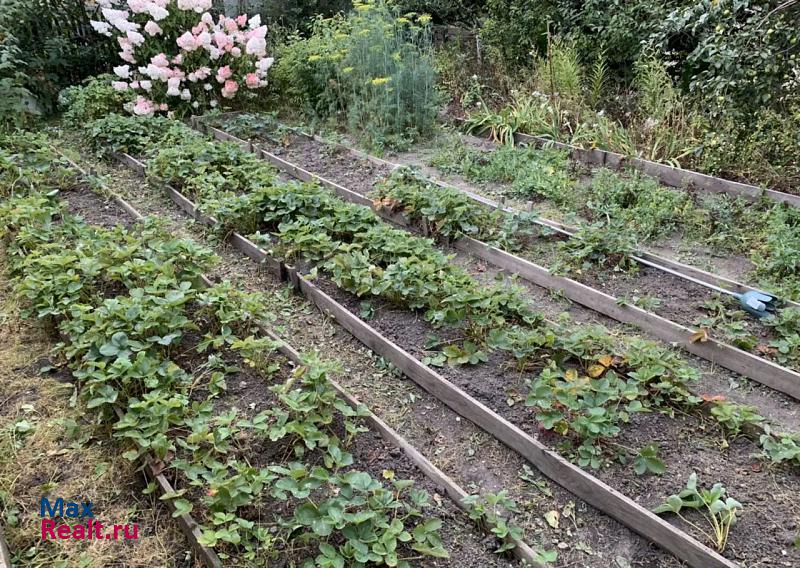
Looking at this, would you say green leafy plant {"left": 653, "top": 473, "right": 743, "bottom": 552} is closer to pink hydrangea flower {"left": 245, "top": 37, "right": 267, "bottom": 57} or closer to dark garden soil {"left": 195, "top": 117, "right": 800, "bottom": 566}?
dark garden soil {"left": 195, "top": 117, "right": 800, "bottom": 566}

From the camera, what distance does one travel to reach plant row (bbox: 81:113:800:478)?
269cm

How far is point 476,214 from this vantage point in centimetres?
465

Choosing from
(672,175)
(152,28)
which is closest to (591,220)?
(672,175)

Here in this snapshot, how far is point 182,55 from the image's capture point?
7.51 m

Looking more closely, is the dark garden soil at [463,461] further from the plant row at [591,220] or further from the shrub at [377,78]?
the shrub at [377,78]

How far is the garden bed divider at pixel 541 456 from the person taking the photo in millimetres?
2172

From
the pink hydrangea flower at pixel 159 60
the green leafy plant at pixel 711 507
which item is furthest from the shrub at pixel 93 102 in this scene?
the green leafy plant at pixel 711 507

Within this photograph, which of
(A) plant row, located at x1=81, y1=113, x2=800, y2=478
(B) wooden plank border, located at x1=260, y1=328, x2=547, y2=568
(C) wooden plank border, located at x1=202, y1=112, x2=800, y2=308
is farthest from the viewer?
(C) wooden plank border, located at x1=202, y1=112, x2=800, y2=308

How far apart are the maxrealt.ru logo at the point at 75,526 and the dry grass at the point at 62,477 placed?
0.08 ft

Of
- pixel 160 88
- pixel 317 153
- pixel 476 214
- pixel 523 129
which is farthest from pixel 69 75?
pixel 476 214

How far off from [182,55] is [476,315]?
6064mm

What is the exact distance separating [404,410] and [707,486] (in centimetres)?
137

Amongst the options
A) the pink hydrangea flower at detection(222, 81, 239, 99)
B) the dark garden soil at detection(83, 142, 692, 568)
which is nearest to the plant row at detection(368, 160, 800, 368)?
the dark garden soil at detection(83, 142, 692, 568)

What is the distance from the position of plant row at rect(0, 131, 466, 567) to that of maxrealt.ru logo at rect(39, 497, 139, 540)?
0.27 m
